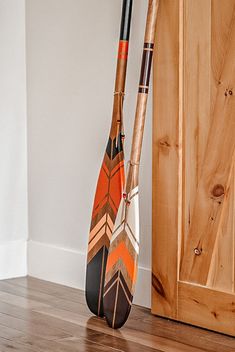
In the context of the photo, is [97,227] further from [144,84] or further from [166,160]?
[144,84]

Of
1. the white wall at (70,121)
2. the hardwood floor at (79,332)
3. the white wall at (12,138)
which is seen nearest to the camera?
the hardwood floor at (79,332)

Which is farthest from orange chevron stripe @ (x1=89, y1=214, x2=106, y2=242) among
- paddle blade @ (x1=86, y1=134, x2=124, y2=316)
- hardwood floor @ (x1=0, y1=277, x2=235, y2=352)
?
hardwood floor @ (x1=0, y1=277, x2=235, y2=352)

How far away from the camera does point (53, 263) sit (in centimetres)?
353

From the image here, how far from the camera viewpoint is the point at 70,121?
3424 mm

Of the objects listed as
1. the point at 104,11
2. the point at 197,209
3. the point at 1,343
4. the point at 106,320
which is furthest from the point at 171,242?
the point at 104,11

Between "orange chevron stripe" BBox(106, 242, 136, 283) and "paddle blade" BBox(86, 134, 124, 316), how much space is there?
0.51 feet

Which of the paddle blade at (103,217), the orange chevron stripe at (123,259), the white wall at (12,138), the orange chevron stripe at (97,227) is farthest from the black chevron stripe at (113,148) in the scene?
the white wall at (12,138)

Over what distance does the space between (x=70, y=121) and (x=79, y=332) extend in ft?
3.49

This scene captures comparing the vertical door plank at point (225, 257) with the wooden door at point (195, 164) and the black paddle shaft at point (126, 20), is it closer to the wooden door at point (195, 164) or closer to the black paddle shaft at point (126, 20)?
the wooden door at point (195, 164)

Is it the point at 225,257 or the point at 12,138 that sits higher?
the point at 12,138

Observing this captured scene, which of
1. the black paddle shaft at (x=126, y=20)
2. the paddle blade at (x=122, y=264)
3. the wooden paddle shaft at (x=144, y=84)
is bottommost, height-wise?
the paddle blade at (x=122, y=264)

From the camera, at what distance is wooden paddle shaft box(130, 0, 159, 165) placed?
2.79m

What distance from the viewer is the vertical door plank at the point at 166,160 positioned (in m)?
2.83

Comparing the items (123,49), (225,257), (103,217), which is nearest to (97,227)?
(103,217)
